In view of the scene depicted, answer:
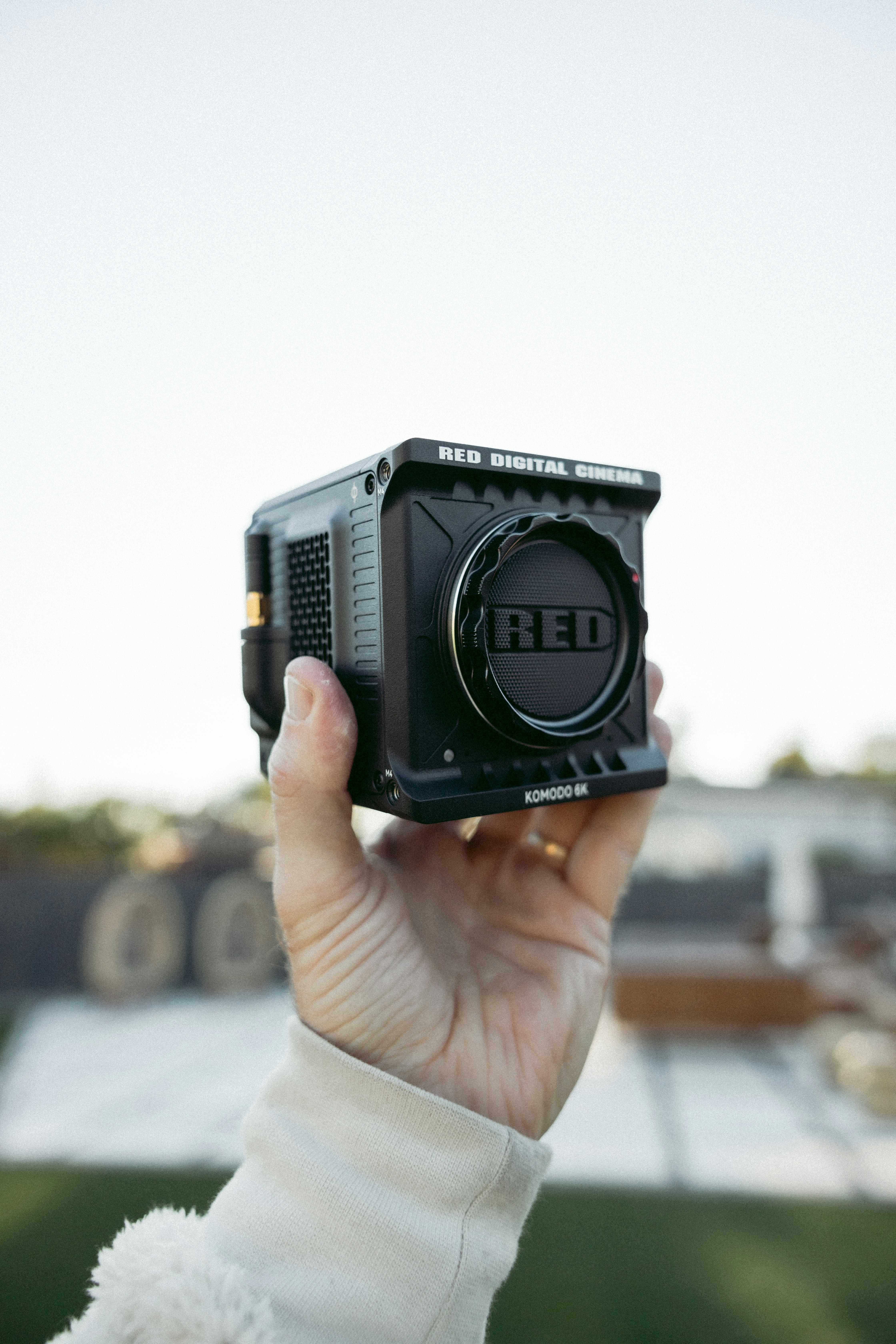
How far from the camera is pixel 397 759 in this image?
0.90 metres

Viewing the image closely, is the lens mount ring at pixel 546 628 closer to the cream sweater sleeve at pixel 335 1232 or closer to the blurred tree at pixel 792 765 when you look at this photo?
the cream sweater sleeve at pixel 335 1232

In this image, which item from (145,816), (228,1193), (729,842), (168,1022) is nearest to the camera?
(228,1193)

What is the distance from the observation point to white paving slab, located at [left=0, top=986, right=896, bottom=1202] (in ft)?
12.5

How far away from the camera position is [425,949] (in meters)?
1.07

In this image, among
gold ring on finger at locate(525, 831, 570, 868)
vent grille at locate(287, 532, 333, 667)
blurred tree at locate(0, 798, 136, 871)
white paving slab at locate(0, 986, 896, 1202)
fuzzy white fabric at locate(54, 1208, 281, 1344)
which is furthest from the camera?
blurred tree at locate(0, 798, 136, 871)

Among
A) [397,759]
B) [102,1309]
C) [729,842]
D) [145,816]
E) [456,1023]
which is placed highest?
[397,759]

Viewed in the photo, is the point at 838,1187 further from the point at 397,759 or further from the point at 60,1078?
the point at 60,1078

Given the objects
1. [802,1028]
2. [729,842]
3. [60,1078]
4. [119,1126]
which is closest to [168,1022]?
[60,1078]

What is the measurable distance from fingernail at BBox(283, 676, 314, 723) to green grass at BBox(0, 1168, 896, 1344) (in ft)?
7.20

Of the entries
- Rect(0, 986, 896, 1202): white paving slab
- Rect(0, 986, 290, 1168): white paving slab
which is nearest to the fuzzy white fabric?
Rect(0, 986, 290, 1168): white paving slab

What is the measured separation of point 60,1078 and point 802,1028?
4127 millimetres

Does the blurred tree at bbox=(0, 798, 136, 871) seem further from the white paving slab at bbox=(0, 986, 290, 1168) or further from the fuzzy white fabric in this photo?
the fuzzy white fabric

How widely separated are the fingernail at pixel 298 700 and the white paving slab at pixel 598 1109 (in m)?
2.92

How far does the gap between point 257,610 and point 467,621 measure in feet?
1.08
